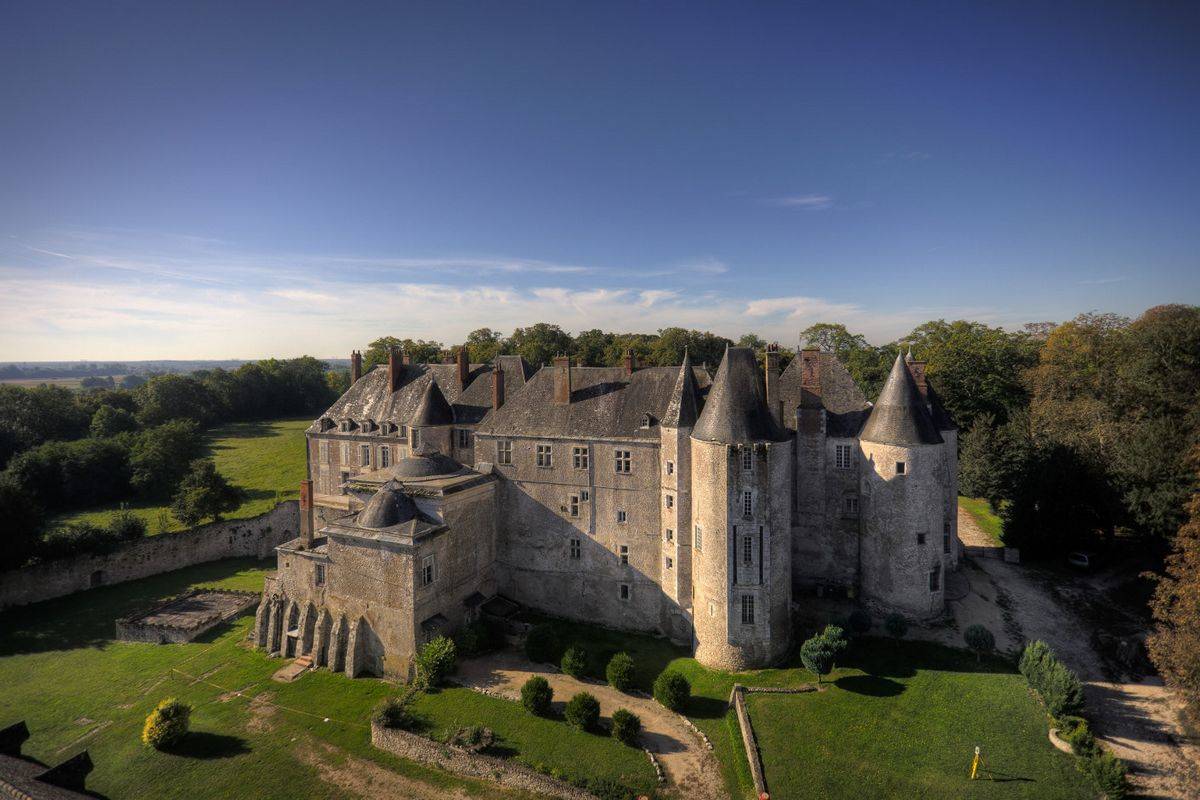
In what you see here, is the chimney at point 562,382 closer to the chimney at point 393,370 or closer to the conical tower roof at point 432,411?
the conical tower roof at point 432,411

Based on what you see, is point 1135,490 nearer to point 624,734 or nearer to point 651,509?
point 651,509

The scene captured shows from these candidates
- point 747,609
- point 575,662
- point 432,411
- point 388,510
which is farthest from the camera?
point 432,411

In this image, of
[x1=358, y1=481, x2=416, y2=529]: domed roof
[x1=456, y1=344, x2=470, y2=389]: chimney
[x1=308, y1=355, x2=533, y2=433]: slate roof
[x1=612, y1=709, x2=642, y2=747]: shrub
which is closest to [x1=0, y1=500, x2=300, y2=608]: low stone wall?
[x1=308, y1=355, x2=533, y2=433]: slate roof

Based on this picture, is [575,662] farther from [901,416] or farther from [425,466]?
[901,416]

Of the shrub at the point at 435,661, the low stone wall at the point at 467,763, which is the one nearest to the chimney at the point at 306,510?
the shrub at the point at 435,661

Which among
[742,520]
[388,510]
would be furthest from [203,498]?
[742,520]

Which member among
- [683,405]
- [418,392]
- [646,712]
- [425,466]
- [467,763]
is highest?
[418,392]

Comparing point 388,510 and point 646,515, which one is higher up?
point 388,510
